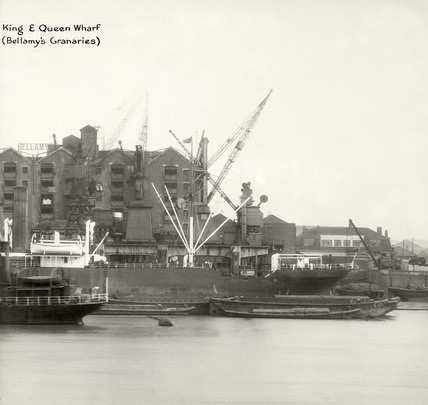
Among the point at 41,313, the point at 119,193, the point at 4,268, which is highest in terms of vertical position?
the point at 119,193

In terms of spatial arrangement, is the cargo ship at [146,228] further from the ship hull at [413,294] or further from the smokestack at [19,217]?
the ship hull at [413,294]

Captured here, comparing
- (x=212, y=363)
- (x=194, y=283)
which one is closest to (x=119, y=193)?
(x=194, y=283)

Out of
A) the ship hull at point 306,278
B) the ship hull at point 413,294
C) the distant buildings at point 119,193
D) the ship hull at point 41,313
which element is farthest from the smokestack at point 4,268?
the ship hull at point 413,294

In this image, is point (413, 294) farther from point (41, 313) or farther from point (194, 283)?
point (41, 313)

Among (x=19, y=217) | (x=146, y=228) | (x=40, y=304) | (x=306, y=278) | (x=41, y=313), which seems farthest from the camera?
(x=146, y=228)

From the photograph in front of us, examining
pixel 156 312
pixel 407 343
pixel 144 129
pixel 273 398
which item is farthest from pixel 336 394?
pixel 144 129

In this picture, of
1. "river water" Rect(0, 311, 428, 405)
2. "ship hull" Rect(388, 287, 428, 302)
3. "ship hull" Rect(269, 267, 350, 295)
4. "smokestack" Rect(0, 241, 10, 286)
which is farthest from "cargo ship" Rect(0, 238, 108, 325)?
"ship hull" Rect(388, 287, 428, 302)

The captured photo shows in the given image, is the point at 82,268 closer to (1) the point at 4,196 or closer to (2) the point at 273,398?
(1) the point at 4,196

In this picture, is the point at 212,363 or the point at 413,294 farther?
the point at 413,294

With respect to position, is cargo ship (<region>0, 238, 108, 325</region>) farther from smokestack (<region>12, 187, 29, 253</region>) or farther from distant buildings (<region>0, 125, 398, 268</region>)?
distant buildings (<region>0, 125, 398, 268</region>)
